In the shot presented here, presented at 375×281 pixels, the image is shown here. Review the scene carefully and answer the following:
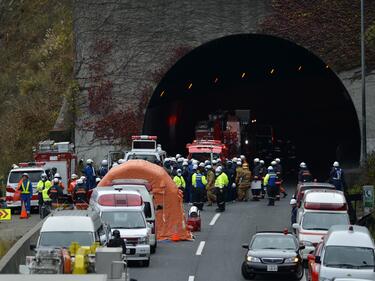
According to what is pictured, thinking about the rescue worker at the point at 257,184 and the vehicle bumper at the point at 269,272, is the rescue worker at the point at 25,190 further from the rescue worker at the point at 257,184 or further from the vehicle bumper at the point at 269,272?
the vehicle bumper at the point at 269,272

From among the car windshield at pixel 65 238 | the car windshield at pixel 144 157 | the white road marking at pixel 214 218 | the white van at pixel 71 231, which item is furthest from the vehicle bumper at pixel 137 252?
the car windshield at pixel 144 157

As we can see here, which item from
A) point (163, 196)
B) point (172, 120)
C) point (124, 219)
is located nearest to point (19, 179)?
point (163, 196)

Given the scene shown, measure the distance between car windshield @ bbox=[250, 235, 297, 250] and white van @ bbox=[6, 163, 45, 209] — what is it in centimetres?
1493

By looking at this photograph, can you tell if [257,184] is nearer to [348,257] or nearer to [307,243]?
[307,243]

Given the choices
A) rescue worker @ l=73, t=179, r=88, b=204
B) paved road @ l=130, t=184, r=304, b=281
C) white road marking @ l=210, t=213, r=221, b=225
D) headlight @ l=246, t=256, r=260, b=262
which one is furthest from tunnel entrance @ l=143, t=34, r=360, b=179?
headlight @ l=246, t=256, r=260, b=262

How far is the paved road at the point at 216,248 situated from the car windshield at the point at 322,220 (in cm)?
210

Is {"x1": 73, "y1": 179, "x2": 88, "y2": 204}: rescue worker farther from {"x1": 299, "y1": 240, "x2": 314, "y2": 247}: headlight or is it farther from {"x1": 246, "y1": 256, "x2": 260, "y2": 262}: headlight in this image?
{"x1": 246, "y1": 256, "x2": 260, "y2": 262}: headlight

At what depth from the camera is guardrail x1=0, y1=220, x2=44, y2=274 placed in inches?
1027

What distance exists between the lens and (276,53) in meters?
67.0

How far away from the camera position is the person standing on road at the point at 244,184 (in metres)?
45.5

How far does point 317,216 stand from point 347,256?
22.1ft

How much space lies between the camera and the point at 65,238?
27812 mm

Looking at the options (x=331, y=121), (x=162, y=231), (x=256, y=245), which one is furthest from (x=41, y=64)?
(x=256, y=245)

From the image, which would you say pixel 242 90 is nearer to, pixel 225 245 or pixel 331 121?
pixel 331 121
